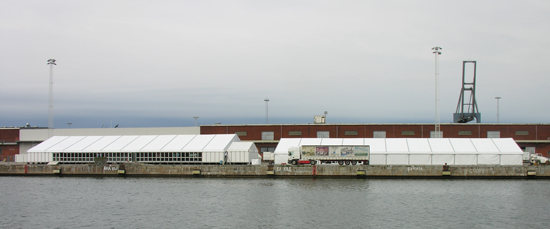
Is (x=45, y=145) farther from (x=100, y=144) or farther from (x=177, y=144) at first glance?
(x=177, y=144)

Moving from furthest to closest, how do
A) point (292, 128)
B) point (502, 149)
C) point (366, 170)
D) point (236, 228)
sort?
point (292, 128), point (502, 149), point (366, 170), point (236, 228)

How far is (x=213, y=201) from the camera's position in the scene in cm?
4359

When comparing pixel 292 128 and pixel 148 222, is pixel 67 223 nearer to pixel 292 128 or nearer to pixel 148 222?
pixel 148 222

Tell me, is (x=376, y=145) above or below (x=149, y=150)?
above

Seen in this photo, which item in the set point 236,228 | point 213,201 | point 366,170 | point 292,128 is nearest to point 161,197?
point 213,201

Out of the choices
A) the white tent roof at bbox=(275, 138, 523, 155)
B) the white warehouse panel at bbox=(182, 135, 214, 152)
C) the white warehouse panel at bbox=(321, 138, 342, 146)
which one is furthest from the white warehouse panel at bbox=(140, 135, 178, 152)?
the white warehouse panel at bbox=(321, 138, 342, 146)

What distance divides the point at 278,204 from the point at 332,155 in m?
25.9

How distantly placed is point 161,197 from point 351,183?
2197cm

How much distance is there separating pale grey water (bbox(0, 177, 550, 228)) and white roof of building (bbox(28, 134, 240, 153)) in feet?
38.2

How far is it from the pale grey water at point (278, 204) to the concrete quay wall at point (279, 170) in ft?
7.60

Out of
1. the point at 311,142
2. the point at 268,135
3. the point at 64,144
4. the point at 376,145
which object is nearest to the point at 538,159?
the point at 376,145

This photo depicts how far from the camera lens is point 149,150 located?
233 ft

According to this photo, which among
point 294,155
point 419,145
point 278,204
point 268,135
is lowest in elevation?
point 278,204

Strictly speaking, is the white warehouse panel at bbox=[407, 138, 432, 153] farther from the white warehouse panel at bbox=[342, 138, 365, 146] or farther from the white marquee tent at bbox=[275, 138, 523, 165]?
the white warehouse panel at bbox=[342, 138, 365, 146]
